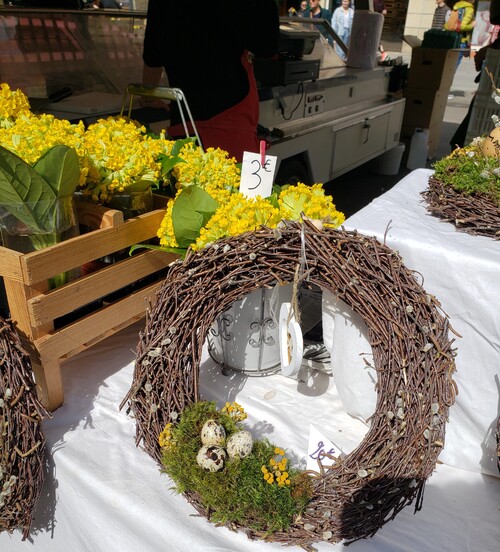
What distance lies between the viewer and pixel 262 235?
89cm

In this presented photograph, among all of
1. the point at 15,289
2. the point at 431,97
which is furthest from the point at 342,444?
the point at 431,97

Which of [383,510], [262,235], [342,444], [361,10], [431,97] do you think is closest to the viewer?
[383,510]

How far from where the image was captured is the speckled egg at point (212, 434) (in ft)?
2.76

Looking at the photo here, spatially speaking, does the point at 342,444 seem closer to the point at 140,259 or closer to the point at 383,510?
the point at 383,510

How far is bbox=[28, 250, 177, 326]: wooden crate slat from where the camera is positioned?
3.12 feet

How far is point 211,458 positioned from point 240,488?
0.21 ft

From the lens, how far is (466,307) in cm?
96

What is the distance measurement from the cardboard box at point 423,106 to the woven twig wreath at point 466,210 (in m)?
4.83

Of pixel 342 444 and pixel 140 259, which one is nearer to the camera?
pixel 342 444

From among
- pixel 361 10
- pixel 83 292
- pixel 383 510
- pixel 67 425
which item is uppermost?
pixel 361 10

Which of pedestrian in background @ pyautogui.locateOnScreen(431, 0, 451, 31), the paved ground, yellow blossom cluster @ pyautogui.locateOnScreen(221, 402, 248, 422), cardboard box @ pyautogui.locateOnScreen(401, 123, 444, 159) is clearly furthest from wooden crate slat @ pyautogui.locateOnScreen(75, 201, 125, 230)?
pedestrian in background @ pyautogui.locateOnScreen(431, 0, 451, 31)

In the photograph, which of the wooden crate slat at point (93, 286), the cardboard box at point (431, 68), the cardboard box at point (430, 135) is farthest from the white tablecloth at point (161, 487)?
the cardboard box at point (430, 135)

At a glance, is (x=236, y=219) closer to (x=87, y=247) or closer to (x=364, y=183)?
(x=87, y=247)

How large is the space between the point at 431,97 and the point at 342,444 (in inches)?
204
